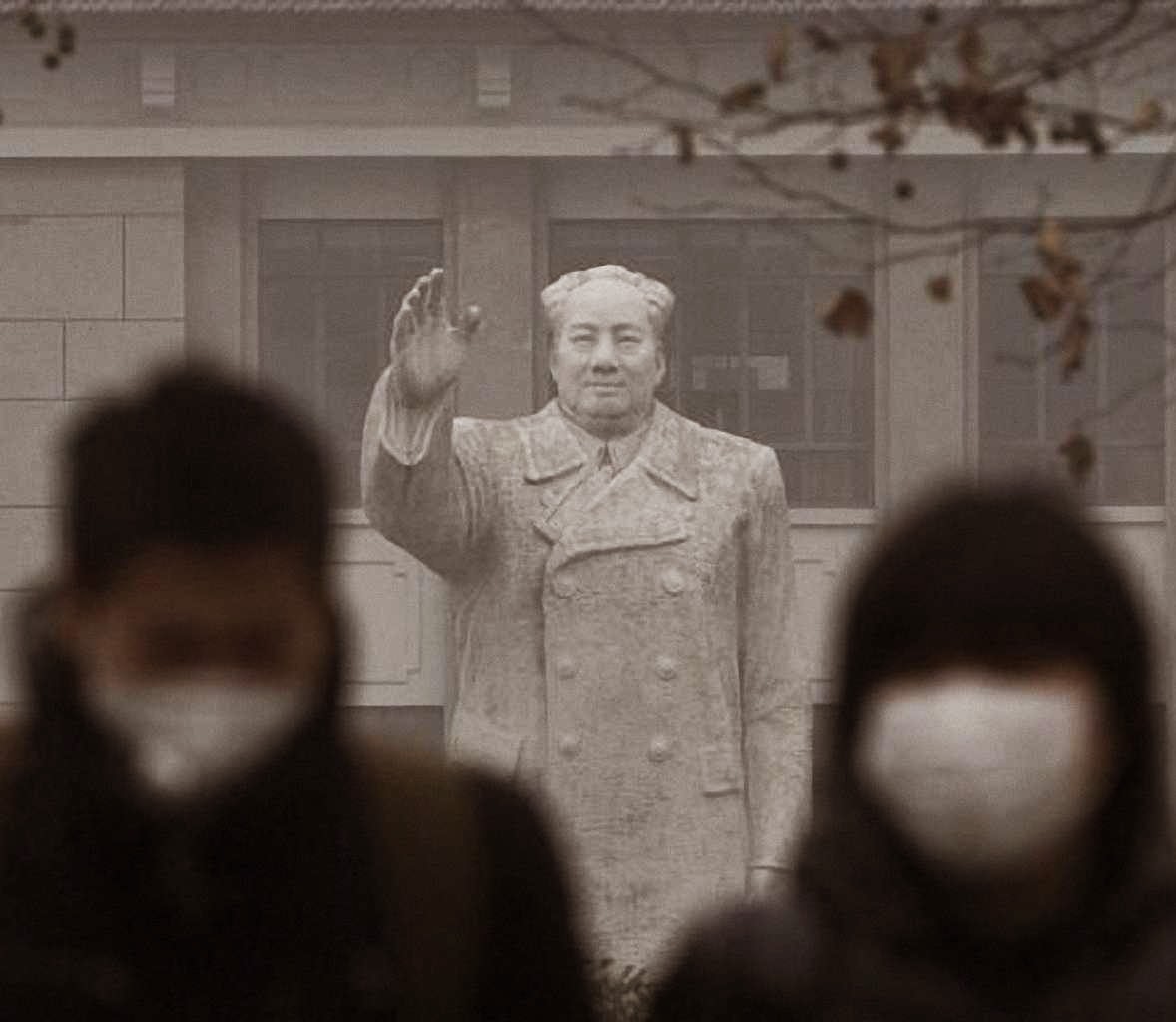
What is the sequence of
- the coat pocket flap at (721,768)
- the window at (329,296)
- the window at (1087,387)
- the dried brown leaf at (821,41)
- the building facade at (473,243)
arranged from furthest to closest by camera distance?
the window at (329,296)
the building facade at (473,243)
the window at (1087,387)
the coat pocket flap at (721,768)
the dried brown leaf at (821,41)

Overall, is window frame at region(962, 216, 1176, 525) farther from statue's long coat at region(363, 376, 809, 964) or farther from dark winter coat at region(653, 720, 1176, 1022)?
dark winter coat at region(653, 720, 1176, 1022)

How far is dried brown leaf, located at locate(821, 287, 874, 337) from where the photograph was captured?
18.7ft

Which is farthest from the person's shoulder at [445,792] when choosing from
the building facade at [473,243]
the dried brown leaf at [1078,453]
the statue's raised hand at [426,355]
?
the building facade at [473,243]

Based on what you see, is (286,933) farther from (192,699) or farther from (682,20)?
(682,20)

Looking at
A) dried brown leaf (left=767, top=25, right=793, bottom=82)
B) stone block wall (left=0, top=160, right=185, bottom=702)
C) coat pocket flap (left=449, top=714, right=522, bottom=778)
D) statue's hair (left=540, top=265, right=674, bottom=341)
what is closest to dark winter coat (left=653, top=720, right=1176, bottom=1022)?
dried brown leaf (left=767, top=25, right=793, bottom=82)

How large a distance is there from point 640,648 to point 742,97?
654 centimetres

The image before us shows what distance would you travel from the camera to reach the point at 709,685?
12133mm

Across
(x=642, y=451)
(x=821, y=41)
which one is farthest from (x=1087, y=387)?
(x=821, y=41)

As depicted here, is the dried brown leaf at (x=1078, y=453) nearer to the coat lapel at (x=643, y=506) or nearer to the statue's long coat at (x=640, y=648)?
the statue's long coat at (x=640, y=648)

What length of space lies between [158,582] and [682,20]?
21.5m

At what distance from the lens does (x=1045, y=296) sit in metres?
5.72

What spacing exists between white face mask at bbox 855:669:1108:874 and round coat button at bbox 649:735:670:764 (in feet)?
29.5

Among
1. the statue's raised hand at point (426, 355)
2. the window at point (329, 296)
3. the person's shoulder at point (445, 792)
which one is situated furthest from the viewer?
the window at point (329, 296)

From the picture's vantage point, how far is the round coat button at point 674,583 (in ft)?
39.7
